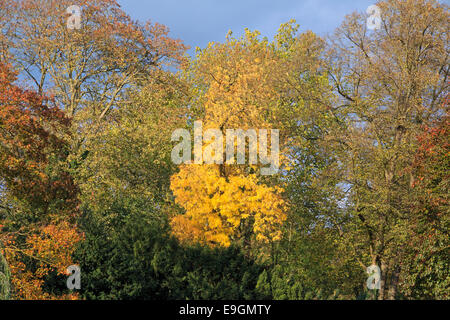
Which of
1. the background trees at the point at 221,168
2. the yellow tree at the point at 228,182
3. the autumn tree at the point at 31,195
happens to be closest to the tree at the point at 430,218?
the background trees at the point at 221,168

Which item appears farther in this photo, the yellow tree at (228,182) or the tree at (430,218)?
the yellow tree at (228,182)

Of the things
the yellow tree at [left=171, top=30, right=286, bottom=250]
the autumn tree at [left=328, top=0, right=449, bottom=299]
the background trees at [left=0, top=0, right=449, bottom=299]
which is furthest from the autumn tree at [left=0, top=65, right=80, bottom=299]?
the autumn tree at [left=328, top=0, right=449, bottom=299]

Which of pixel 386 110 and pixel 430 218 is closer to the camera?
pixel 430 218

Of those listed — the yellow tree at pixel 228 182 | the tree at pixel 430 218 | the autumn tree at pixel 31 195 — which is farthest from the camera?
the yellow tree at pixel 228 182

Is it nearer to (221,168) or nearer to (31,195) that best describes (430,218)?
(221,168)

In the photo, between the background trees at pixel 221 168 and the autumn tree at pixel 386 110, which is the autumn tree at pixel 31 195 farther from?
the autumn tree at pixel 386 110

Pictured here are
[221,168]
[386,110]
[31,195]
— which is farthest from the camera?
[386,110]

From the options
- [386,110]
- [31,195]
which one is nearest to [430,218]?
[386,110]

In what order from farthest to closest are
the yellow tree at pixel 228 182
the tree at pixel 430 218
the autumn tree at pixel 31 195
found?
1. the yellow tree at pixel 228 182
2. the tree at pixel 430 218
3. the autumn tree at pixel 31 195

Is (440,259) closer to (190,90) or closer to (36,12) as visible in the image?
(190,90)

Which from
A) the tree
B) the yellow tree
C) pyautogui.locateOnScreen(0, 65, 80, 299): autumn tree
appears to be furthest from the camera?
the yellow tree

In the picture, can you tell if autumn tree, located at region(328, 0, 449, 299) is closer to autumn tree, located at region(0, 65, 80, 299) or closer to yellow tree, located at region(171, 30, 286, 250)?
yellow tree, located at region(171, 30, 286, 250)

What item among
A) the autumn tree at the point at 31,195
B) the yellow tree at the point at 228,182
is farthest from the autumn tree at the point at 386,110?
the autumn tree at the point at 31,195
